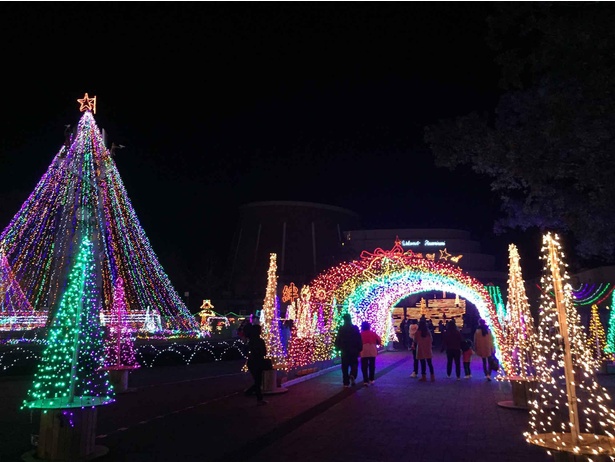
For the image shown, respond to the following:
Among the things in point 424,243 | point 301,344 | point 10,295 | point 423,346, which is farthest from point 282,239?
point 423,346

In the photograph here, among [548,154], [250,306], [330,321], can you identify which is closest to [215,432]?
[548,154]

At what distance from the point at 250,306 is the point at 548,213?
49371 mm

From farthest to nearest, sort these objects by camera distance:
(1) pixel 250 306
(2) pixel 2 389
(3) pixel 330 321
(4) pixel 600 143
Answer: (1) pixel 250 306 < (3) pixel 330 321 < (2) pixel 2 389 < (4) pixel 600 143

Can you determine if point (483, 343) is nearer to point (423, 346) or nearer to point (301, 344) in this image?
point (423, 346)

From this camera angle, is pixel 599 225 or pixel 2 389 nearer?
pixel 599 225

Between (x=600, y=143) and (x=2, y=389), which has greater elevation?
(x=600, y=143)

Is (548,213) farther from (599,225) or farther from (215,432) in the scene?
(215,432)

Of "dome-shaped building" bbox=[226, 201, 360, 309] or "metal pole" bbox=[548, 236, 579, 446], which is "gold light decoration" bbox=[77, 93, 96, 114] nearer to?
"metal pole" bbox=[548, 236, 579, 446]

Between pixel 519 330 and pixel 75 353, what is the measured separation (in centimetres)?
730

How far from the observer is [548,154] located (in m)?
7.84

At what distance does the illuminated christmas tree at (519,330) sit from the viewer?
8.72 metres

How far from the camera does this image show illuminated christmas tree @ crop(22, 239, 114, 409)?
17.3 ft

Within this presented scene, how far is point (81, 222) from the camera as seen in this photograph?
51.7ft

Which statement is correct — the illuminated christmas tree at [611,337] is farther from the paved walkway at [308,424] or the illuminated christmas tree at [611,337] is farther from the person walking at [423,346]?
the person walking at [423,346]
